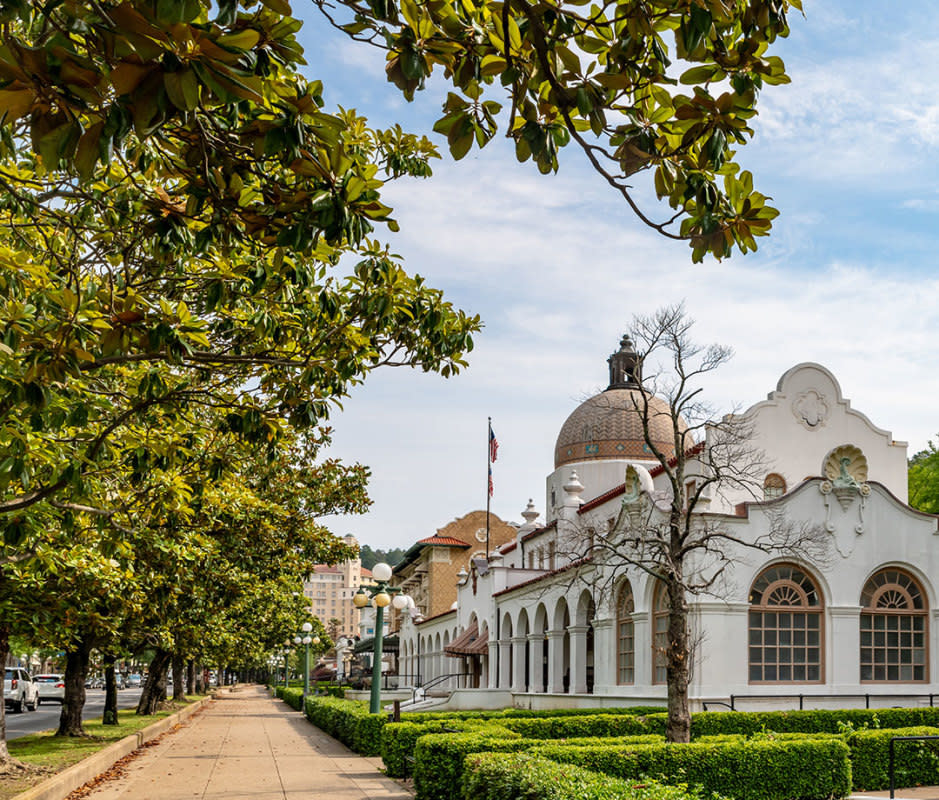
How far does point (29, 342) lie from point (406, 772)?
11.9 metres

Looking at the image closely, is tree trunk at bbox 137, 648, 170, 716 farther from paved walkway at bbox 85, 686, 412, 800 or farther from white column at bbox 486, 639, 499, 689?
white column at bbox 486, 639, 499, 689

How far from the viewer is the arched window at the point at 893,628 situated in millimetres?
25703

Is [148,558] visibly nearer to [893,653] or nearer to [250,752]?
[250,752]

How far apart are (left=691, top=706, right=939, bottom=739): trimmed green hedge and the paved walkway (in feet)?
23.9

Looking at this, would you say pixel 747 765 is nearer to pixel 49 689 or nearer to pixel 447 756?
pixel 447 756

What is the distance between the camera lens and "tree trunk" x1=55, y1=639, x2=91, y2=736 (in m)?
22.7

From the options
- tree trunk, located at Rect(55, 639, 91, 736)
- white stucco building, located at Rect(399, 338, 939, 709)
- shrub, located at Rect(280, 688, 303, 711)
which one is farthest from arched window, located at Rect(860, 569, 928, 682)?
shrub, located at Rect(280, 688, 303, 711)

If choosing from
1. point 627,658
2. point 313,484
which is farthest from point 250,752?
point 627,658

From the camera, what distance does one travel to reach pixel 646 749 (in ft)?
44.5

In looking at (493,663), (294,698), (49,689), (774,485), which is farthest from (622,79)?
(49,689)

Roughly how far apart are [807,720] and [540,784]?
1530 centimetres

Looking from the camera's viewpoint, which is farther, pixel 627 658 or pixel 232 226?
pixel 627 658

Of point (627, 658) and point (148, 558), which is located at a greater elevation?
point (148, 558)

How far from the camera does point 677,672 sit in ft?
55.9
